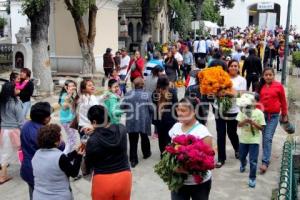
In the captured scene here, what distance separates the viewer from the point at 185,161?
15.3 ft

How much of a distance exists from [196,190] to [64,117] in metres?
3.62

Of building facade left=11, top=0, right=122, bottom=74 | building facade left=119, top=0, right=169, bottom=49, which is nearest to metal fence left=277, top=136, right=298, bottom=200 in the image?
building facade left=11, top=0, right=122, bottom=74

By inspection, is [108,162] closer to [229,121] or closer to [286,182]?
[286,182]

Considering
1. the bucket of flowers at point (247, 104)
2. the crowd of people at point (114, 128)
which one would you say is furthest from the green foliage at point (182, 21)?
the bucket of flowers at point (247, 104)

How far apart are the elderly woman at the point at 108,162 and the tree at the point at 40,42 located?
35.4 ft

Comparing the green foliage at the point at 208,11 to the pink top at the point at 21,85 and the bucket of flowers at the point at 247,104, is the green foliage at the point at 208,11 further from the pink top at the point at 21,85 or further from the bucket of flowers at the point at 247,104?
the bucket of flowers at the point at 247,104

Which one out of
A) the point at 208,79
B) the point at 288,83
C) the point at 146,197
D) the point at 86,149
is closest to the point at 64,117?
the point at 146,197

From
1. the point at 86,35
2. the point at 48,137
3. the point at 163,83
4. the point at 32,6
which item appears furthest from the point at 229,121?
the point at 86,35

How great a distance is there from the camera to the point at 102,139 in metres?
4.70

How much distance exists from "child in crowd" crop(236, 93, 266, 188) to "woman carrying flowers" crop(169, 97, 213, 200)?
225 cm

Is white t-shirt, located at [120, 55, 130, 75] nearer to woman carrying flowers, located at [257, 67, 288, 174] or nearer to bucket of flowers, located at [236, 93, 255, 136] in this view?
woman carrying flowers, located at [257, 67, 288, 174]

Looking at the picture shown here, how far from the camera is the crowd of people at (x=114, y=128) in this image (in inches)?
185

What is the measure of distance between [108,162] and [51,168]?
22.3 inches

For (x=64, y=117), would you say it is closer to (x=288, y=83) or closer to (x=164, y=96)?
(x=164, y=96)
